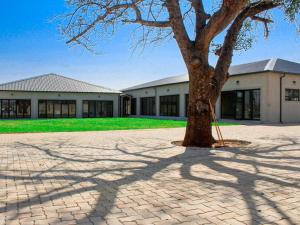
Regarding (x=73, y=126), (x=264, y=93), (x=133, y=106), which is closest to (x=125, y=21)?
(x=73, y=126)

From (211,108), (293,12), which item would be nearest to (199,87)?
(211,108)

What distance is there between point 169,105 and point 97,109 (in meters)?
9.91

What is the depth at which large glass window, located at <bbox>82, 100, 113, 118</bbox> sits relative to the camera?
37.5 meters

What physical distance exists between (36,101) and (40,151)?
27.6 m

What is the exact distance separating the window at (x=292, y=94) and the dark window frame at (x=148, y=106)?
17.2m

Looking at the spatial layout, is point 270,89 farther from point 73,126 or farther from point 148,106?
point 148,106

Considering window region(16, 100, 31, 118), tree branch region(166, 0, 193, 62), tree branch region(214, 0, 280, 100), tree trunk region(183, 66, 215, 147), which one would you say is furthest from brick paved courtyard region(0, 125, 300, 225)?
window region(16, 100, 31, 118)

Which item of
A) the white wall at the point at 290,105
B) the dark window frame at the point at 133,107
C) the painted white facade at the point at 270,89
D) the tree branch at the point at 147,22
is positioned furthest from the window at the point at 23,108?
the tree branch at the point at 147,22

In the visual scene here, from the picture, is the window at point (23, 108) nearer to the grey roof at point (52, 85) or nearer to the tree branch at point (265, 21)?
the grey roof at point (52, 85)

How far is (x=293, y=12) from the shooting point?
1181cm

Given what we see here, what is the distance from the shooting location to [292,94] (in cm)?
2364

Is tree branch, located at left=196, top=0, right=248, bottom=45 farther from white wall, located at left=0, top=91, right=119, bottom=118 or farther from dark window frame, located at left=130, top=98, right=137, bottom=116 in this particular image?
dark window frame, located at left=130, top=98, right=137, bottom=116

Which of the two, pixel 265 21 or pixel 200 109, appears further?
pixel 265 21

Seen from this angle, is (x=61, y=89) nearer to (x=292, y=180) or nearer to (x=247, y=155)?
(x=247, y=155)
